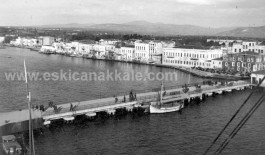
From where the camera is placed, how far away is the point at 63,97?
1773 centimetres

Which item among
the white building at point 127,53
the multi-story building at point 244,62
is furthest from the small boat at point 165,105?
the white building at point 127,53

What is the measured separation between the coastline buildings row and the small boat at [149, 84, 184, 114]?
13.8 meters

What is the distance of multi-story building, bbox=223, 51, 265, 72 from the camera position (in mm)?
27641

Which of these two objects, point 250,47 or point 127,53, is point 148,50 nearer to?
point 127,53

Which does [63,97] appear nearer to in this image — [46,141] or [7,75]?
[46,141]

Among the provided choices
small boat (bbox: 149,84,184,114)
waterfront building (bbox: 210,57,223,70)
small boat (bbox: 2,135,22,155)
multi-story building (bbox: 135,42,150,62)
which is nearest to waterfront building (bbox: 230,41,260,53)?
waterfront building (bbox: 210,57,223,70)

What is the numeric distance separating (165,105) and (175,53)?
2005cm

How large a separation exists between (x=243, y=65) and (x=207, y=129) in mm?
17357

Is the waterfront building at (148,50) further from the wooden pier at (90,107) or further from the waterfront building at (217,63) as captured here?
the wooden pier at (90,107)

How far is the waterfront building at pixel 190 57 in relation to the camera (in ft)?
106

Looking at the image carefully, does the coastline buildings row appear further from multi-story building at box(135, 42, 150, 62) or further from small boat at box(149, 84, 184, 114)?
small boat at box(149, 84, 184, 114)

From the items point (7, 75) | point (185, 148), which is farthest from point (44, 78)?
point (185, 148)

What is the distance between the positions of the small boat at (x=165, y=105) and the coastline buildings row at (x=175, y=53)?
13.8 m

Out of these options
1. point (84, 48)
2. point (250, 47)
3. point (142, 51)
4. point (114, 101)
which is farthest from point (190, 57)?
point (114, 101)
